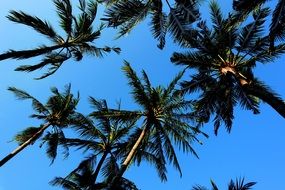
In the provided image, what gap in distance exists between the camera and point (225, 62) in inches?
704

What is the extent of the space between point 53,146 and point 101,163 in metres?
2.40

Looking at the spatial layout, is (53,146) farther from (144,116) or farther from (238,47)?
(238,47)

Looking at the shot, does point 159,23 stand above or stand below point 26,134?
above

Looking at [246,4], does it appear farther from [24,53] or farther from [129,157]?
[129,157]

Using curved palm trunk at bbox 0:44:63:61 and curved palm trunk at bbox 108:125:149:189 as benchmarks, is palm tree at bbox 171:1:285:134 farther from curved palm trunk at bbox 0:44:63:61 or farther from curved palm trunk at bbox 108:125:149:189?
curved palm trunk at bbox 0:44:63:61

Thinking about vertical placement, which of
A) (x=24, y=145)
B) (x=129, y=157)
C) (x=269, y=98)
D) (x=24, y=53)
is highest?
(x=269, y=98)

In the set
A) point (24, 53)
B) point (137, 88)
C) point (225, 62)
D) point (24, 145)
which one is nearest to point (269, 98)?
point (225, 62)

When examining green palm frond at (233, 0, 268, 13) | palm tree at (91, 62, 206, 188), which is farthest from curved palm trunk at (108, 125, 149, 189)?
green palm frond at (233, 0, 268, 13)

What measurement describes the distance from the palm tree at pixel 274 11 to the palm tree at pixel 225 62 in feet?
6.77

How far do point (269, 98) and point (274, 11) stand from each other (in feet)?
13.4

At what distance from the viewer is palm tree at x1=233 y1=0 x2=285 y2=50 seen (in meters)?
11.7

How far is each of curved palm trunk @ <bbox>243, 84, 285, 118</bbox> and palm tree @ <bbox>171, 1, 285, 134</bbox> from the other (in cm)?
103

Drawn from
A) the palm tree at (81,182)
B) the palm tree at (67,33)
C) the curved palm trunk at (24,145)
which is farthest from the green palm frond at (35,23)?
the palm tree at (81,182)

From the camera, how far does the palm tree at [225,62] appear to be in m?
17.8
